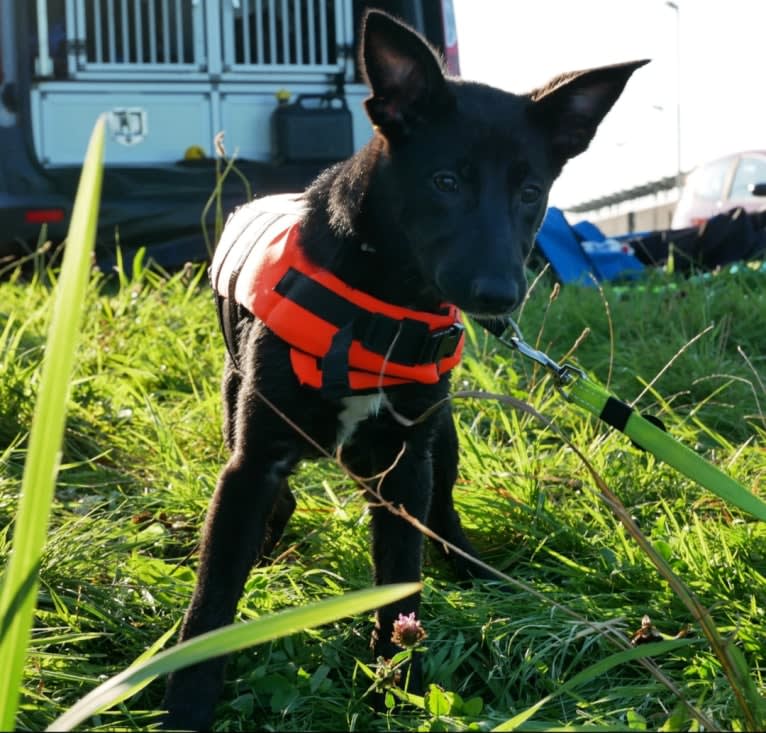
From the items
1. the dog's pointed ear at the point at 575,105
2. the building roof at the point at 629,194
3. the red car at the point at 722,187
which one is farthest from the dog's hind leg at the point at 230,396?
the building roof at the point at 629,194

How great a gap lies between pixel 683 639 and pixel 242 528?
34.7 inches

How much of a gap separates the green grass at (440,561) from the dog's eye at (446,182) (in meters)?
0.61

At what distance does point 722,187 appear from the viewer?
39.3 ft

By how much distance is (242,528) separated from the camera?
2.17 meters

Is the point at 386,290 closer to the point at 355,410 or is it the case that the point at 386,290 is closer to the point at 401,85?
the point at 355,410

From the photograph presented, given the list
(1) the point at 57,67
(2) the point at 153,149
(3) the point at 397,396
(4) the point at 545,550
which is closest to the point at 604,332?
(4) the point at 545,550

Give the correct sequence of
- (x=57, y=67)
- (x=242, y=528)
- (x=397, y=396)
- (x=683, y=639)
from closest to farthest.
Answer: (x=683, y=639) → (x=242, y=528) → (x=397, y=396) → (x=57, y=67)

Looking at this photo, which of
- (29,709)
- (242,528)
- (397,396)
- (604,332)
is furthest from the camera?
(604,332)

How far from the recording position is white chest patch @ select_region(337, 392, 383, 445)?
2.26m

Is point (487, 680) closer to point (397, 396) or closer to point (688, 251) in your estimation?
point (397, 396)

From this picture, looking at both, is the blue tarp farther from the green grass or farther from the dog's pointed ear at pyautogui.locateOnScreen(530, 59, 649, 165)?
the dog's pointed ear at pyautogui.locateOnScreen(530, 59, 649, 165)

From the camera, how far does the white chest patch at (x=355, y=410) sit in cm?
226

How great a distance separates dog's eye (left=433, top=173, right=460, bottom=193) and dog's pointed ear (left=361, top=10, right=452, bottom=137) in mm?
139

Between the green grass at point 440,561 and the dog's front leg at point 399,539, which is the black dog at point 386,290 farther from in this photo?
the green grass at point 440,561
